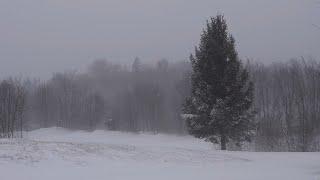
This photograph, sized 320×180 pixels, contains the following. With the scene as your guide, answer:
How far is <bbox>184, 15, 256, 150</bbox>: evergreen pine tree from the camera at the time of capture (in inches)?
1209

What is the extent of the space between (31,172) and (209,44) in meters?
17.8

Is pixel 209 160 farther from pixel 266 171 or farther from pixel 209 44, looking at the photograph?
pixel 209 44

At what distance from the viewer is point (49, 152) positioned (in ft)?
65.6

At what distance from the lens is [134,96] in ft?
365

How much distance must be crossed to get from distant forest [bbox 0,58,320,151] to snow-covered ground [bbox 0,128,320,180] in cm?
5582

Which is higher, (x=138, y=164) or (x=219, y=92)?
(x=219, y=92)

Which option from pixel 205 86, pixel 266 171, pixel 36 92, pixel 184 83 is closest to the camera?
pixel 266 171

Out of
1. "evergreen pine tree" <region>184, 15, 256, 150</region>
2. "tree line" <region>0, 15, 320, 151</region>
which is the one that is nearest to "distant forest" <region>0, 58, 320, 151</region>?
"tree line" <region>0, 15, 320, 151</region>

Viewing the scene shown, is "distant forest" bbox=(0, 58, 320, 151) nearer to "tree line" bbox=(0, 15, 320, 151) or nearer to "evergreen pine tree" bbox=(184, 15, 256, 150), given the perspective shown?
"tree line" bbox=(0, 15, 320, 151)

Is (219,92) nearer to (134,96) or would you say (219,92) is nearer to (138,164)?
(138,164)

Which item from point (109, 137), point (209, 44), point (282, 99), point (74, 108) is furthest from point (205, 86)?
point (74, 108)

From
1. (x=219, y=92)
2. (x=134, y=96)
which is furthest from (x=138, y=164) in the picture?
(x=134, y=96)

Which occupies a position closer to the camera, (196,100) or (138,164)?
(138,164)

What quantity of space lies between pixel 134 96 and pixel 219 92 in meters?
81.0
